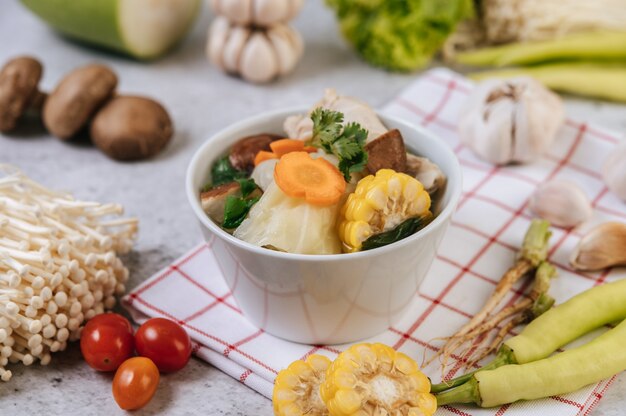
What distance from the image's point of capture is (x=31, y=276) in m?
1.69

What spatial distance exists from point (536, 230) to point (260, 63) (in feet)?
4.13

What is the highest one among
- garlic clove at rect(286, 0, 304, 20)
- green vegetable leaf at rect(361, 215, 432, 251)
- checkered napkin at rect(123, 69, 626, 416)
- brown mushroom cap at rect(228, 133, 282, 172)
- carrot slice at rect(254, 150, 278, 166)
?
carrot slice at rect(254, 150, 278, 166)

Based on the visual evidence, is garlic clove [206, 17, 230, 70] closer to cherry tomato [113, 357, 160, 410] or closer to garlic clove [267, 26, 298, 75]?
garlic clove [267, 26, 298, 75]

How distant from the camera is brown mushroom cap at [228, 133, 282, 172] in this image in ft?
5.90

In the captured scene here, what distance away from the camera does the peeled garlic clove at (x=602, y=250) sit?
192 cm

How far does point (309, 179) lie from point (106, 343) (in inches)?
21.3

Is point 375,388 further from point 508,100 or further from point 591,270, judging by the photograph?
point 508,100

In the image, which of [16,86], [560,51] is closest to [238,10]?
[16,86]

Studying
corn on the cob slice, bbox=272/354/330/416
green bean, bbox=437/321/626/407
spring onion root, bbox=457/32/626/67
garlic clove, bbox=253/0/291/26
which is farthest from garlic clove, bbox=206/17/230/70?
green bean, bbox=437/321/626/407

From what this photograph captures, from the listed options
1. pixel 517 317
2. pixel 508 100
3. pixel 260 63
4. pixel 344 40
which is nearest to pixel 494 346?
pixel 517 317

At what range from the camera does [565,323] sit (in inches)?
66.7

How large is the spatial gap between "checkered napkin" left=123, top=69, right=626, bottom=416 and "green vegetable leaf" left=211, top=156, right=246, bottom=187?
0.17 metres

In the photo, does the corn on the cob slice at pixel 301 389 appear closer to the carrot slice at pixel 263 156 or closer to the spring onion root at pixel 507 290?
the spring onion root at pixel 507 290

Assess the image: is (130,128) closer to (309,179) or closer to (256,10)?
(256,10)
